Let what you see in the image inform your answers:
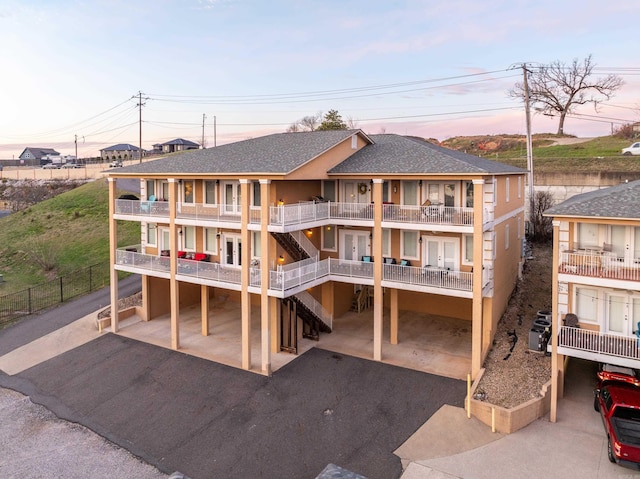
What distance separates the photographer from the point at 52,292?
2977cm

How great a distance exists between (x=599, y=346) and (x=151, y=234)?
22.7 metres

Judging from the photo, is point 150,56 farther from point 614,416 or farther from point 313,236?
point 614,416

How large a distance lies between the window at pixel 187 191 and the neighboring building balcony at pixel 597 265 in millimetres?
17851

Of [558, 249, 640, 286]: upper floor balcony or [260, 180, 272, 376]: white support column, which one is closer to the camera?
[558, 249, 640, 286]: upper floor balcony

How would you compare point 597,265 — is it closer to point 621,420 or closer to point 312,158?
point 621,420

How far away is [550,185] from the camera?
37.0m

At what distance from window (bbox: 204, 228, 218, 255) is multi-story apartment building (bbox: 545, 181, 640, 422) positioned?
52.6 ft

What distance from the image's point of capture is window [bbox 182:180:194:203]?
945 inches

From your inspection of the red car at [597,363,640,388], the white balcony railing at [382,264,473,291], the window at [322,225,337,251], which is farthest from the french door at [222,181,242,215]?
the red car at [597,363,640,388]

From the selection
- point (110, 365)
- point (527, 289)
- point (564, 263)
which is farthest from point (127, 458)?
point (527, 289)

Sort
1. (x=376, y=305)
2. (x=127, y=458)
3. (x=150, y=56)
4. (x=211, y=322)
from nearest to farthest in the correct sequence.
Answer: (x=127, y=458), (x=376, y=305), (x=211, y=322), (x=150, y=56)

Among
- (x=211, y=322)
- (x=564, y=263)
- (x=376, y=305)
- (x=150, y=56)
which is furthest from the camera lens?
(x=150, y=56)

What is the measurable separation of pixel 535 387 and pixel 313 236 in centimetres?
1210

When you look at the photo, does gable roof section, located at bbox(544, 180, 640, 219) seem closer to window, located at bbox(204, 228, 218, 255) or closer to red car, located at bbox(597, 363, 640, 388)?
red car, located at bbox(597, 363, 640, 388)
